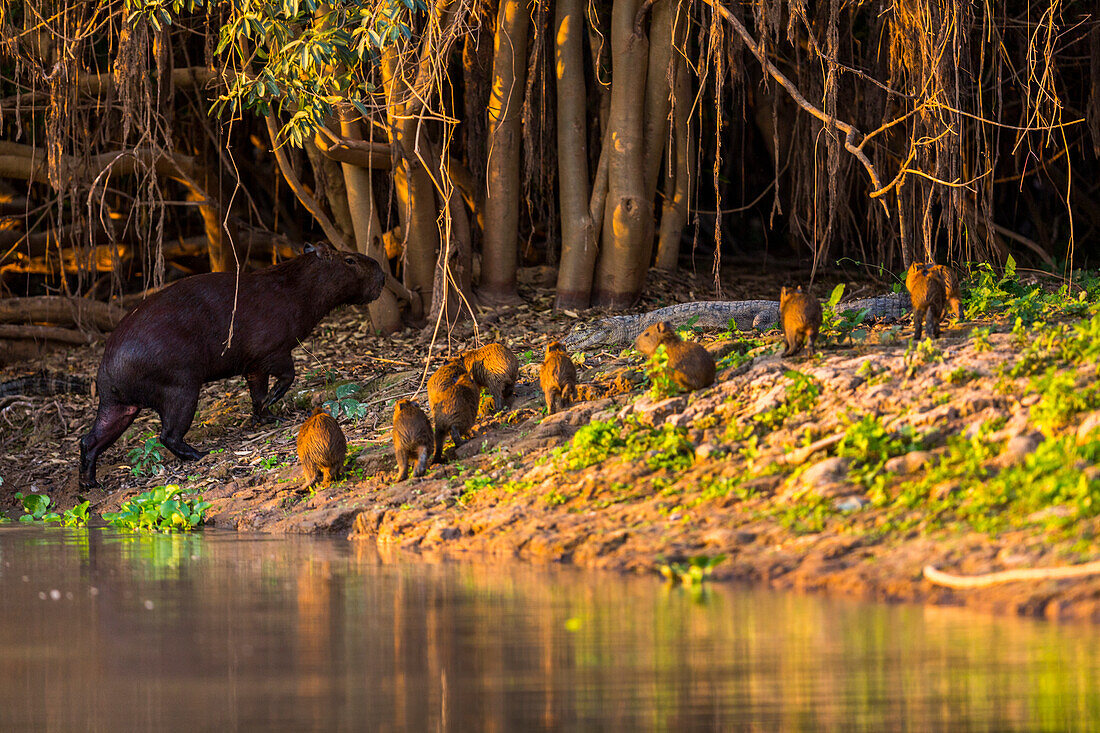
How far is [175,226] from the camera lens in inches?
506

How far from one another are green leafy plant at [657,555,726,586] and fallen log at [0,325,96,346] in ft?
26.4

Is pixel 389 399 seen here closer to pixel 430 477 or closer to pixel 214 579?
pixel 430 477

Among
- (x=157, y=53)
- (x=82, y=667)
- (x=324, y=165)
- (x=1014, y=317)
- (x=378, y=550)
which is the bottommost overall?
(x=378, y=550)

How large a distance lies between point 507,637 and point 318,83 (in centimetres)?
488

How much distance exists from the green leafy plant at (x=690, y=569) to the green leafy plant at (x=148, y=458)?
4728 mm

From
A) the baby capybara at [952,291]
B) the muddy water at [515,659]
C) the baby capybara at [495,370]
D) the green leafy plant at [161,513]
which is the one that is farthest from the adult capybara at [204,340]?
the baby capybara at [952,291]

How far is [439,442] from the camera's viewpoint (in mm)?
6418

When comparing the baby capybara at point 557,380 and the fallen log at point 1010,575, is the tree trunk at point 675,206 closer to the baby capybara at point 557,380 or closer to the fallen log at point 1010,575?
the baby capybara at point 557,380

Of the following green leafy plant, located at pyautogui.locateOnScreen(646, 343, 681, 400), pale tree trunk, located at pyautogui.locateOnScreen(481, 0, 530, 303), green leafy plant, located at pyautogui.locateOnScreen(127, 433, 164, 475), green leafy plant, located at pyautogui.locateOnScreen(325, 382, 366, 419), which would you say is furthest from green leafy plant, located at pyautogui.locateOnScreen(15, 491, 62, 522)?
pale tree trunk, located at pyautogui.locateOnScreen(481, 0, 530, 303)

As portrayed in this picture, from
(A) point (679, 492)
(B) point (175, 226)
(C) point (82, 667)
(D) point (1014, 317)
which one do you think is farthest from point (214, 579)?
(B) point (175, 226)

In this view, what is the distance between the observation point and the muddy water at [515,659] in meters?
2.48

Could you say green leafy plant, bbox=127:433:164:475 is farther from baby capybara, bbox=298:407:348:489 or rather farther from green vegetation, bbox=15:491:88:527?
baby capybara, bbox=298:407:348:489

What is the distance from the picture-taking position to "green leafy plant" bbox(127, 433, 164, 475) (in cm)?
805

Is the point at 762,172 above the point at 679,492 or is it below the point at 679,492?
above
